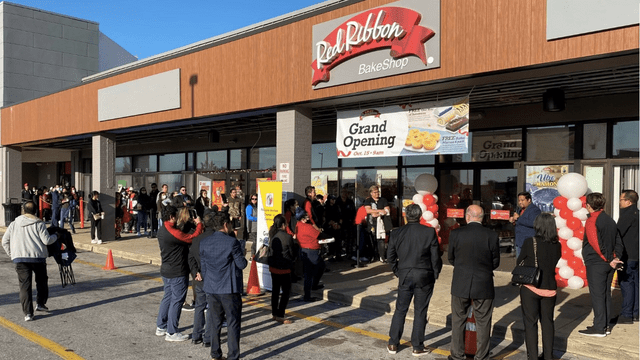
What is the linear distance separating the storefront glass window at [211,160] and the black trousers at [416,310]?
14.1 metres

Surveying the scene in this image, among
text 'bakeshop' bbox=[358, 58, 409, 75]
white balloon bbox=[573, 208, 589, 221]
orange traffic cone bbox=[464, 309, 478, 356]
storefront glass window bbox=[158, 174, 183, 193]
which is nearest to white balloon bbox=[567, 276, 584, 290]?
white balloon bbox=[573, 208, 589, 221]

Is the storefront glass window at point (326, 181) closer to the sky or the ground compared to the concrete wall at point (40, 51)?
closer to the ground

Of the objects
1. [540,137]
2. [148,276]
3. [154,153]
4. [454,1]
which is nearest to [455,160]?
[540,137]

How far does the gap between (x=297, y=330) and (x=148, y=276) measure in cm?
538

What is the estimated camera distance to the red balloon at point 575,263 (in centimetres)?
829

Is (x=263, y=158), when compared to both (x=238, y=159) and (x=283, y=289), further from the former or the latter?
(x=283, y=289)

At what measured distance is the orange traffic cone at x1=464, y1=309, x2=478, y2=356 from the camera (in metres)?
6.06

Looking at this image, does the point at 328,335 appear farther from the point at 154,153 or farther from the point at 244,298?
the point at 154,153

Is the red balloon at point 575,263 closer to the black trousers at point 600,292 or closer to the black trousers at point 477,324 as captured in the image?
the black trousers at point 600,292

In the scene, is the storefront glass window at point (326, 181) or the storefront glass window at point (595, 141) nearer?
the storefront glass window at point (595, 141)

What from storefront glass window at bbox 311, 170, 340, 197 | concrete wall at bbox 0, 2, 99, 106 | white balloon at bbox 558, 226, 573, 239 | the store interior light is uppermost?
concrete wall at bbox 0, 2, 99, 106

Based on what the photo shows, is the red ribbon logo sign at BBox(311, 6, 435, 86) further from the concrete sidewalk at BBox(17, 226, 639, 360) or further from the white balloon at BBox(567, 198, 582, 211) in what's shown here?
the concrete sidewalk at BBox(17, 226, 639, 360)

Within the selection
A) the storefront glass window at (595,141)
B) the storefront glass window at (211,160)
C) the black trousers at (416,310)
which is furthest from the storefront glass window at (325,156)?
the black trousers at (416,310)

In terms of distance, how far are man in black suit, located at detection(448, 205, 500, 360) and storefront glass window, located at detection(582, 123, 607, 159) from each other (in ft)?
19.6
